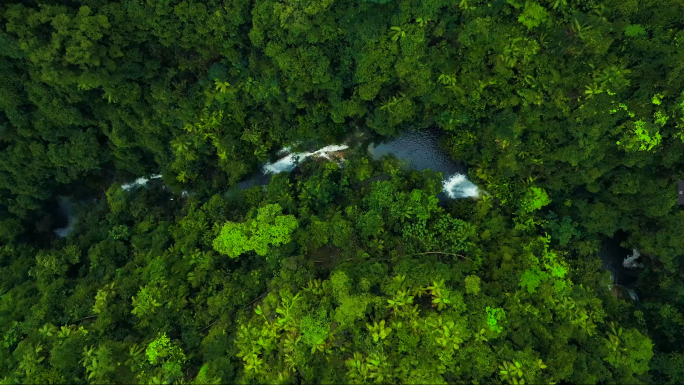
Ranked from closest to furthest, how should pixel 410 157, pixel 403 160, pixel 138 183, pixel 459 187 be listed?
pixel 459 187, pixel 403 160, pixel 410 157, pixel 138 183

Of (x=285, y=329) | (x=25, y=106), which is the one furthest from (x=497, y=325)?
(x=25, y=106)

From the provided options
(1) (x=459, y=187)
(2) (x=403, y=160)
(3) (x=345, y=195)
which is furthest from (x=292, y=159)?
(1) (x=459, y=187)

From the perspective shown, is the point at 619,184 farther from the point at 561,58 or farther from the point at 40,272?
the point at 40,272

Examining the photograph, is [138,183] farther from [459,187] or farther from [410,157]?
[459,187]

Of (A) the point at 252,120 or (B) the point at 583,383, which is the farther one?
(A) the point at 252,120

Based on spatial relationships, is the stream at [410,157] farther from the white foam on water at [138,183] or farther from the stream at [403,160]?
the white foam on water at [138,183]

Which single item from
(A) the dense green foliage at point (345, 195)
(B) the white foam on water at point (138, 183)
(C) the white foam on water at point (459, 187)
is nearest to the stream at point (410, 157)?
(C) the white foam on water at point (459, 187)
